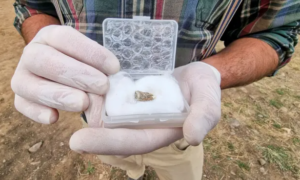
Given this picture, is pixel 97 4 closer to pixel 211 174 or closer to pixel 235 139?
pixel 211 174

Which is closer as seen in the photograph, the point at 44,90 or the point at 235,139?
the point at 44,90

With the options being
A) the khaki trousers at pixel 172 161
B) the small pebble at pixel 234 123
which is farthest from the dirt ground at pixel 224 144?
the khaki trousers at pixel 172 161

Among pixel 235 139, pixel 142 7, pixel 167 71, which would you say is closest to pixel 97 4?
pixel 142 7

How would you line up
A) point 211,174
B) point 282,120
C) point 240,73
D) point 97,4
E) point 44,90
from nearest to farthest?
point 44,90, point 97,4, point 240,73, point 211,174, point 282,120

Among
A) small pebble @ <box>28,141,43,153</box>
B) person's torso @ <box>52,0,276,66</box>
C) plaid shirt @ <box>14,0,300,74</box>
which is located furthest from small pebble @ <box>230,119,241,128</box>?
small pebble @ <box>28,141,43,153</box>

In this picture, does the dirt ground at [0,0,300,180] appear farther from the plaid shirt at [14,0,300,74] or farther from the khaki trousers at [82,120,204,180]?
the plaid shirt at [14,0,300,74]

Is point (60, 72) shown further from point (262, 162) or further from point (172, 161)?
point (262, 162)
